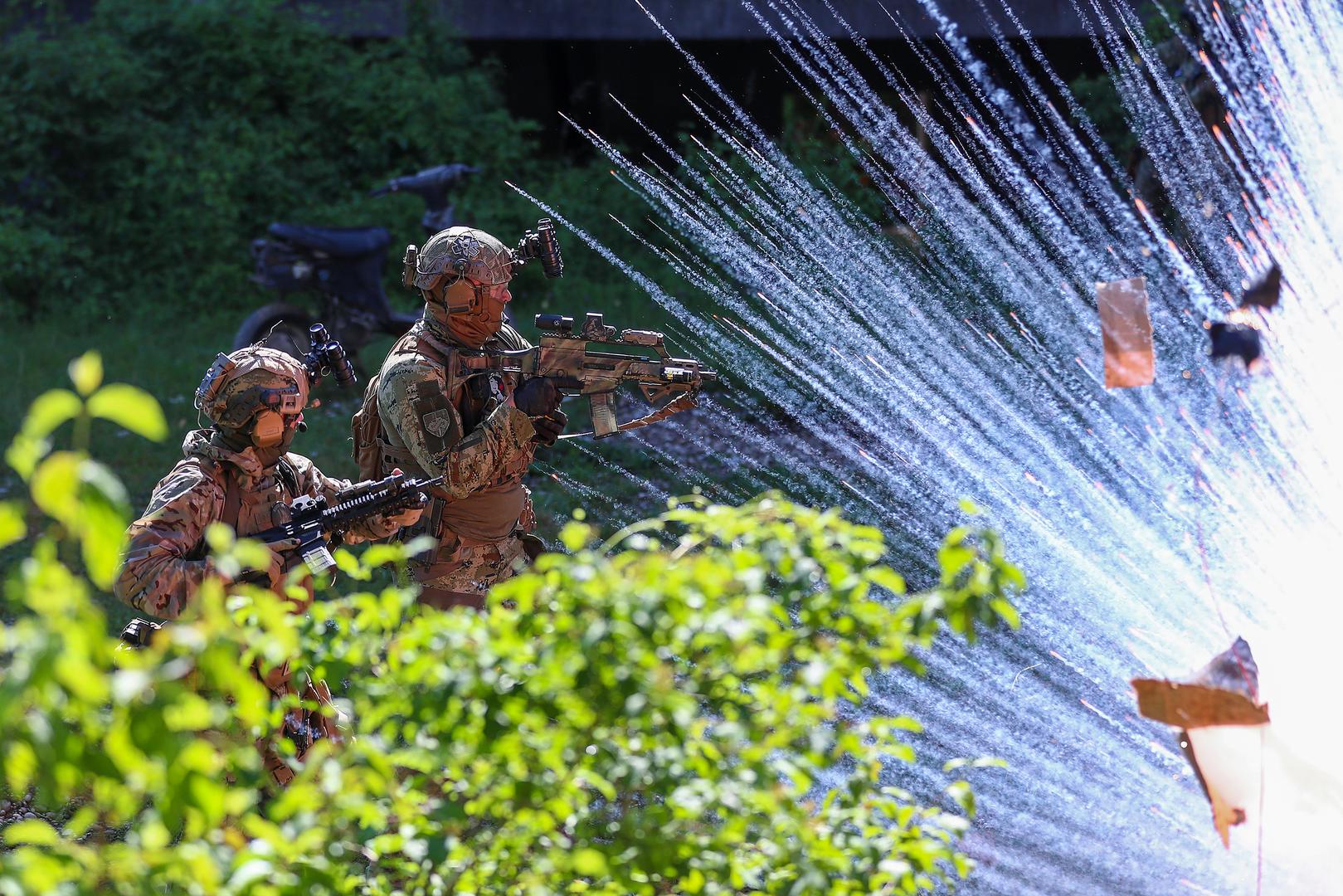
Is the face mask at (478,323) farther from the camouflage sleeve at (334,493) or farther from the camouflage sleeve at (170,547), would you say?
the camouflage sleeve at (170,547)

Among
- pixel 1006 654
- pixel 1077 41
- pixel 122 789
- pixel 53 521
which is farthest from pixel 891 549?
pixel 1077 41

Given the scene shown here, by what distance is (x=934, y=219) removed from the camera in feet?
36.9

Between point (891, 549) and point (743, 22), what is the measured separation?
6.77 metres

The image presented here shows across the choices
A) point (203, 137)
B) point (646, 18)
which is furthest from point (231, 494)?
point (203, 137)

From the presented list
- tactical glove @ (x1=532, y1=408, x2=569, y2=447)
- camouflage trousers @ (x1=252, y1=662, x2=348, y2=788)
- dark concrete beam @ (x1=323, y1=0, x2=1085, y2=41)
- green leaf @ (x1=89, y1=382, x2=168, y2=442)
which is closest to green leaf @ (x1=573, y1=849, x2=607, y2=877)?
green leaf @ (x1=89, y1=382, x2=168, y2=442)

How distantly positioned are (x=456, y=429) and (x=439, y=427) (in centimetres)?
6

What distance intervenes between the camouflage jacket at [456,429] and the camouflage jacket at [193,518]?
0.38m

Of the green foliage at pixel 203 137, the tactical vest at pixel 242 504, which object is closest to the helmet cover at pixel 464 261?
the tactical vest at pixel 242 504

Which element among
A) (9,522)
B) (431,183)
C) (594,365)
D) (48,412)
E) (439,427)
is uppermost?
(431,183)

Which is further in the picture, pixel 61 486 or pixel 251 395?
pixel 251 395

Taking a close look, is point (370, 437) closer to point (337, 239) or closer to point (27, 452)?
point (27, 452)

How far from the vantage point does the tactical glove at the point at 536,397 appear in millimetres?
4781

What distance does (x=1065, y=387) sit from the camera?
9.05 metres

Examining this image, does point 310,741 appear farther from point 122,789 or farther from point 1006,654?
point 1006,654
